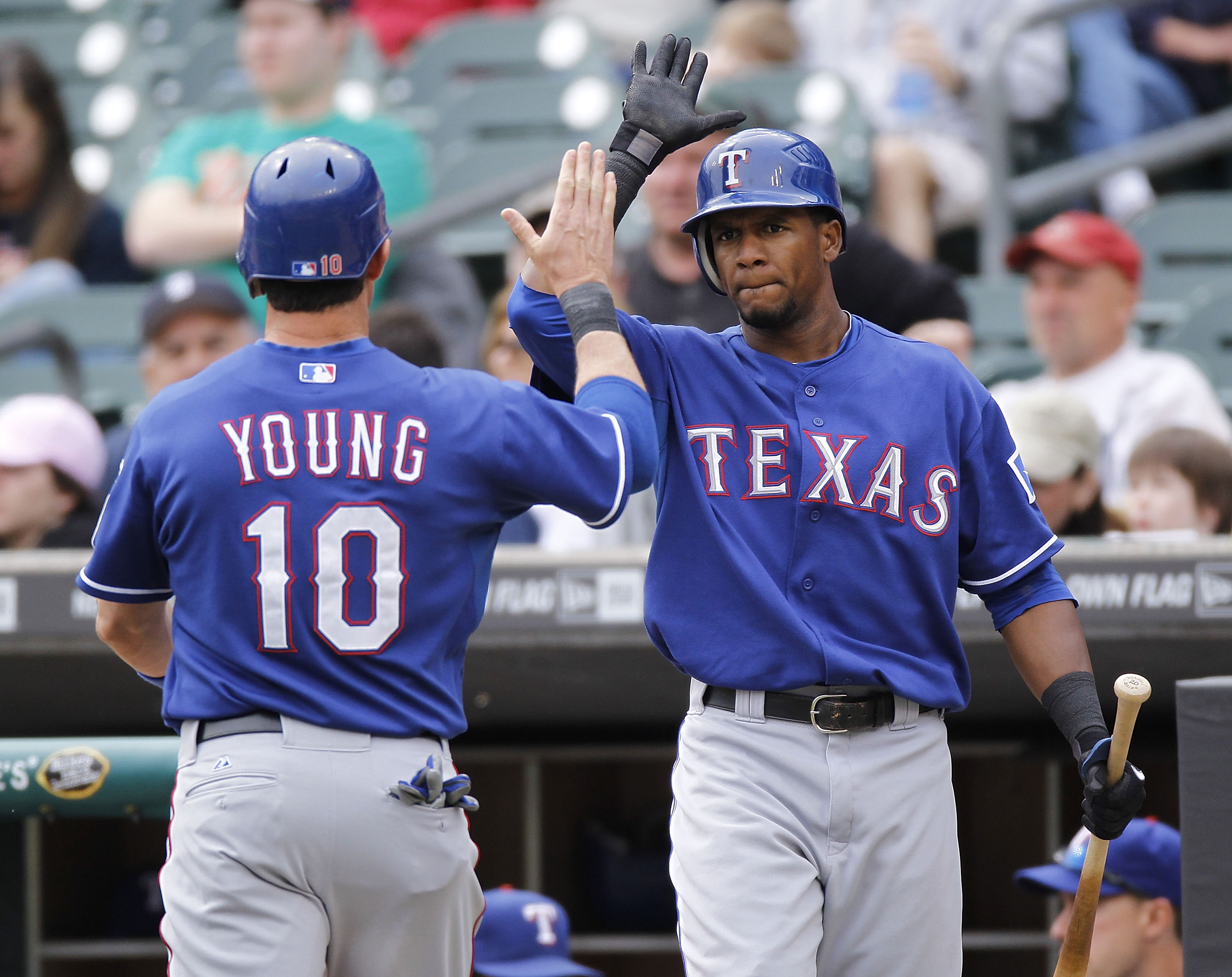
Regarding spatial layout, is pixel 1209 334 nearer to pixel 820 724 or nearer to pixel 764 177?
pixel 764 177

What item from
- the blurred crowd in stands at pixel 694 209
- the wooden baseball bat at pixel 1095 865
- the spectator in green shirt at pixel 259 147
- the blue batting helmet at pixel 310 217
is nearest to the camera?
the blue batting helmet at pixel 310 217

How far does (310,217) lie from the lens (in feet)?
7.72

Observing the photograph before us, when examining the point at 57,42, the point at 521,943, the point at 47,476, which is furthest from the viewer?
the point at 57,42

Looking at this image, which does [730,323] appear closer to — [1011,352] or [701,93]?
[701,93]

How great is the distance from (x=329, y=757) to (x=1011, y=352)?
13.4 ft

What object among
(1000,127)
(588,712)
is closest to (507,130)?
(1000,127)

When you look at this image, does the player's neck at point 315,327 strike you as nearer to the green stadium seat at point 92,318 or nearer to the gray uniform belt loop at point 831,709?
the gray uniform belt loop at point 831,709

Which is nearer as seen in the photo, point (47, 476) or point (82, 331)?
point (47, 476)

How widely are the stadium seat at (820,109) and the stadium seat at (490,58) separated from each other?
37.5 inches

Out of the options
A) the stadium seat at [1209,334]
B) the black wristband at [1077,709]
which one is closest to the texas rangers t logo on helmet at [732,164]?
the black wristband at [1077,709]

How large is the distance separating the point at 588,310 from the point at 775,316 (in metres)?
0.32

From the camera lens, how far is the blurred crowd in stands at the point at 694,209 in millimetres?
4359

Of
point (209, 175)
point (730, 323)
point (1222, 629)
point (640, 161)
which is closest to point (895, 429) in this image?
point (640, 161)

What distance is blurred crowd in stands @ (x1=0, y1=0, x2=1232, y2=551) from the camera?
4359 millimetres
